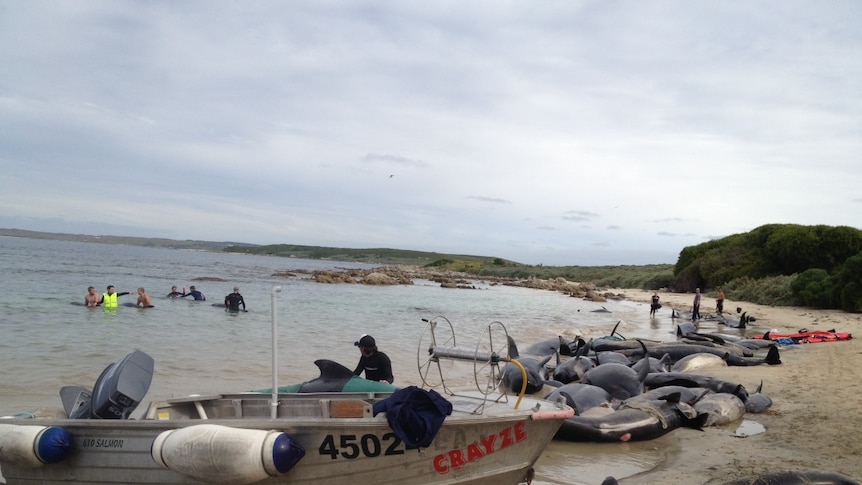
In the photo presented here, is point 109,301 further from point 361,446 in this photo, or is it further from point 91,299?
point 361,446

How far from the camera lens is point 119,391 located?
6.10 meters

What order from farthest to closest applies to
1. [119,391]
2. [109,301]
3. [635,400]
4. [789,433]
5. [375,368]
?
[109,301] < [635,400] < [789,433] < [375,368] < [119,391]

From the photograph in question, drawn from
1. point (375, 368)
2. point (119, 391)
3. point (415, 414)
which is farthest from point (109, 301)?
point (415, 414)

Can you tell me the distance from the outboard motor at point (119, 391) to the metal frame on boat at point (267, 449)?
0.09ft

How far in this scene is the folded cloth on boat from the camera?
550 centimetres

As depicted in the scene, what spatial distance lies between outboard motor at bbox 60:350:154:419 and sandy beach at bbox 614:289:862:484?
519 centimetres

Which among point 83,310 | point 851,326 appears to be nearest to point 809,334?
point 851,326

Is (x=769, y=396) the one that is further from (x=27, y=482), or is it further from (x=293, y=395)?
(x=27, y=482)

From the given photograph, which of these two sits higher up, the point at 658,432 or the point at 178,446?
the point at 178,446

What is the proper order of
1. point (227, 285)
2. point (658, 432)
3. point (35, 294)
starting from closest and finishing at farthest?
1. point (658, 432)
2. point (35, 294)
3. point (227, 285)

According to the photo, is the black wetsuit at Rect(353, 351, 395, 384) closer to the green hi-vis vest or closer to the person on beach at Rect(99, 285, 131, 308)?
the person on beach at Rect(99, 285, 131, 308)

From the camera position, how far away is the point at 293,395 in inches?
287

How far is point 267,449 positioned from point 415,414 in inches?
49.4

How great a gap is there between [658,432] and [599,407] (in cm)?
85
